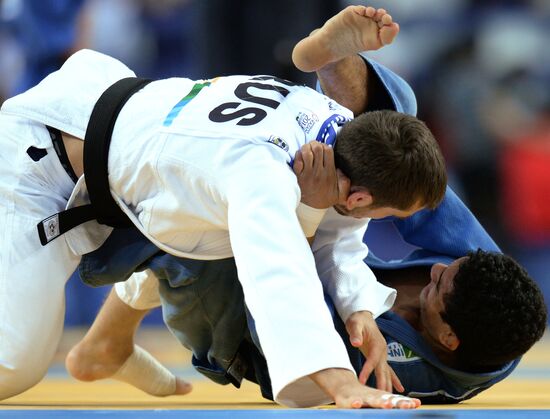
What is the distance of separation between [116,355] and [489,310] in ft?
4.45

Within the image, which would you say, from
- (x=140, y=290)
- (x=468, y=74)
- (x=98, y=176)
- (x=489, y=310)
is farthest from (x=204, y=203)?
(x=468, y=74)

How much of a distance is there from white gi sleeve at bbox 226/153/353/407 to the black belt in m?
0.52

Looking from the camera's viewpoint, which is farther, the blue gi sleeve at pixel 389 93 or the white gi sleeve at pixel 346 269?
the blue gi sleeve at pixel 389 93

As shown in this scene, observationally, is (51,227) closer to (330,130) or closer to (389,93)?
(330,130)

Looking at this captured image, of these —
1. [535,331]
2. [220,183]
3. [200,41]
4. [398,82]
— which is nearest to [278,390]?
[220,183]

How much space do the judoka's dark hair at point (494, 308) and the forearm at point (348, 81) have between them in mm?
691

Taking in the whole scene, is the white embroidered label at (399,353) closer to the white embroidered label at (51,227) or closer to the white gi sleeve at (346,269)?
the white gi sleeve at (346,269)

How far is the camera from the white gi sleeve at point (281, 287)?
260 centimetres

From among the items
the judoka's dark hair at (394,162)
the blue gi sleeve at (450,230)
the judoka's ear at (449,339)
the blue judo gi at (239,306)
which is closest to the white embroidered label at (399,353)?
the blue judo gi at (239,306)

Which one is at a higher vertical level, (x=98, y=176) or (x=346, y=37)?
(x=346, y=37)

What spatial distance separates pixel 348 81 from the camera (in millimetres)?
3650

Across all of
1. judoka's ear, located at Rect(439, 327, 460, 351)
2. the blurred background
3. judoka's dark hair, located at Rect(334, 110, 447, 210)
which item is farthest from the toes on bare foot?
the blurred background

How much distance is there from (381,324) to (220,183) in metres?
0.83

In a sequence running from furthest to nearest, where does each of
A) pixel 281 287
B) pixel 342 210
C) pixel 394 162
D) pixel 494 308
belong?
pixel 494 308, pixel 342 210, pixel 394 162, pixel 281 287
